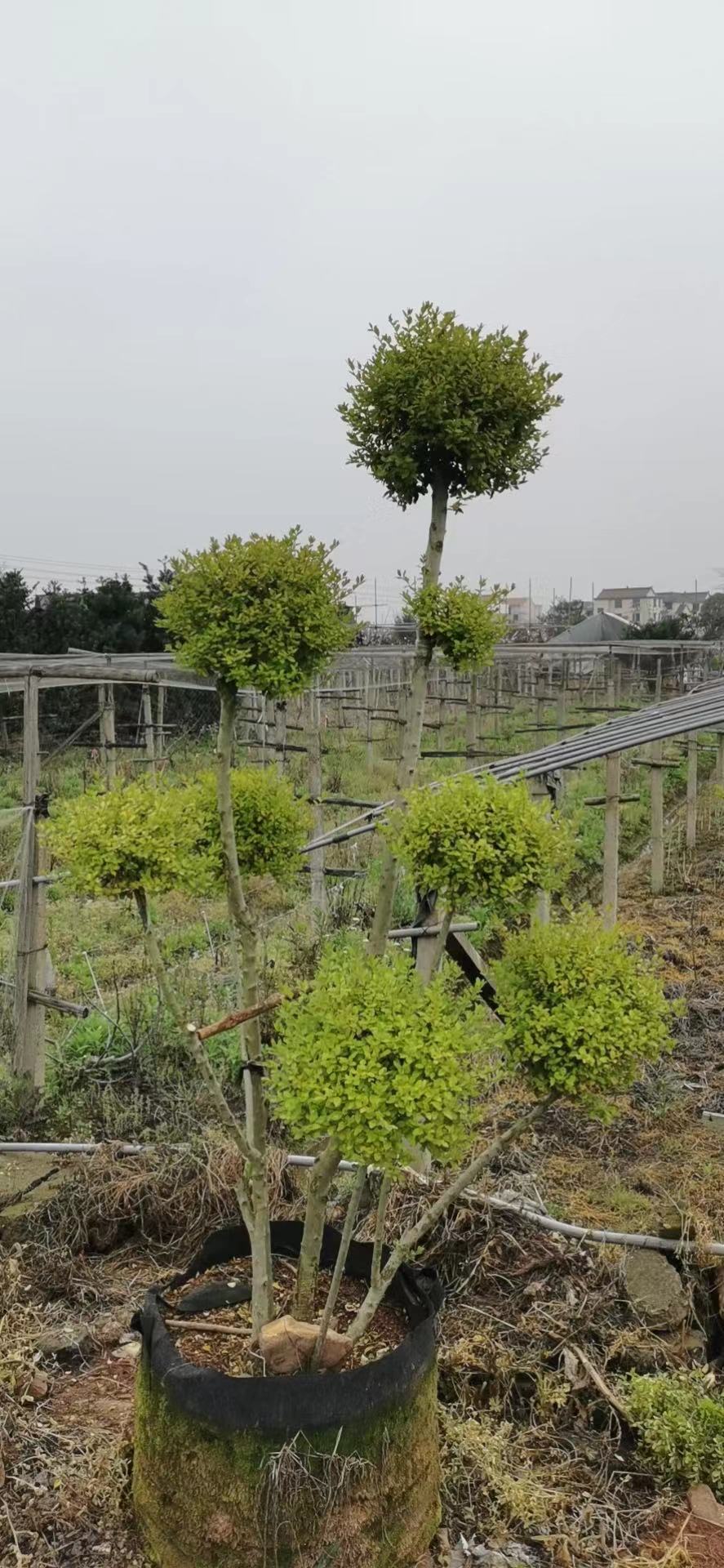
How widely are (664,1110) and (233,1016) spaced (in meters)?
2.76

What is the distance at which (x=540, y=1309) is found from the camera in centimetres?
283

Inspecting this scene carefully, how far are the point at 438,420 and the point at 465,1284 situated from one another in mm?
2332

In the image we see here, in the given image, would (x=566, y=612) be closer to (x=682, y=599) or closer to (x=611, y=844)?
(x=682, y=599)

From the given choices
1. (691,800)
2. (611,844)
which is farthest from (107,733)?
(691,800)

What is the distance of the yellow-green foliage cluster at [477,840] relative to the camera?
6.56ft

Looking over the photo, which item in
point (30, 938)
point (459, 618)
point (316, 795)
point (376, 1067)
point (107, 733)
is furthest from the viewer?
point (107, 733)

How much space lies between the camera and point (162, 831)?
2.12 meters

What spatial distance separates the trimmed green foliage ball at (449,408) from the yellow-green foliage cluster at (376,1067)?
1.05 m

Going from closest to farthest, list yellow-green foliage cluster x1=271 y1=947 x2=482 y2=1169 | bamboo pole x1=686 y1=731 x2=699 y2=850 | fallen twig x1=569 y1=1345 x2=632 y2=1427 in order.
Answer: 1. yellow-green foliage cluster x1=271 y1=947 x2=482 y2=1169
2. fallen twig x1=569 y1=1345 x2=632 y2=1427
3. bamboo pole x1=686 y1=731 x2=699 y2=850

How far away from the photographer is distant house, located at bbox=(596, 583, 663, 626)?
62.1 m

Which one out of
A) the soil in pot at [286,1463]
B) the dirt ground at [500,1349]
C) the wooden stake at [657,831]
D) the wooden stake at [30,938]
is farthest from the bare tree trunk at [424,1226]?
the wooden stake at [657,831]

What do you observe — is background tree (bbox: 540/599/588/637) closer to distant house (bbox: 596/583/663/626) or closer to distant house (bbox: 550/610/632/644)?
distant house (bbox: 596/583/663/626)

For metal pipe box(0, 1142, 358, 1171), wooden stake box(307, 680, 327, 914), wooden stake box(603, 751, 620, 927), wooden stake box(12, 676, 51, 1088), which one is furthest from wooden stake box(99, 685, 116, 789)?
metal pipe box(0, 1142, 358, 1171)

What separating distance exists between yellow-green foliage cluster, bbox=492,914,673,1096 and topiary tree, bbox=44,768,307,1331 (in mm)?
623
